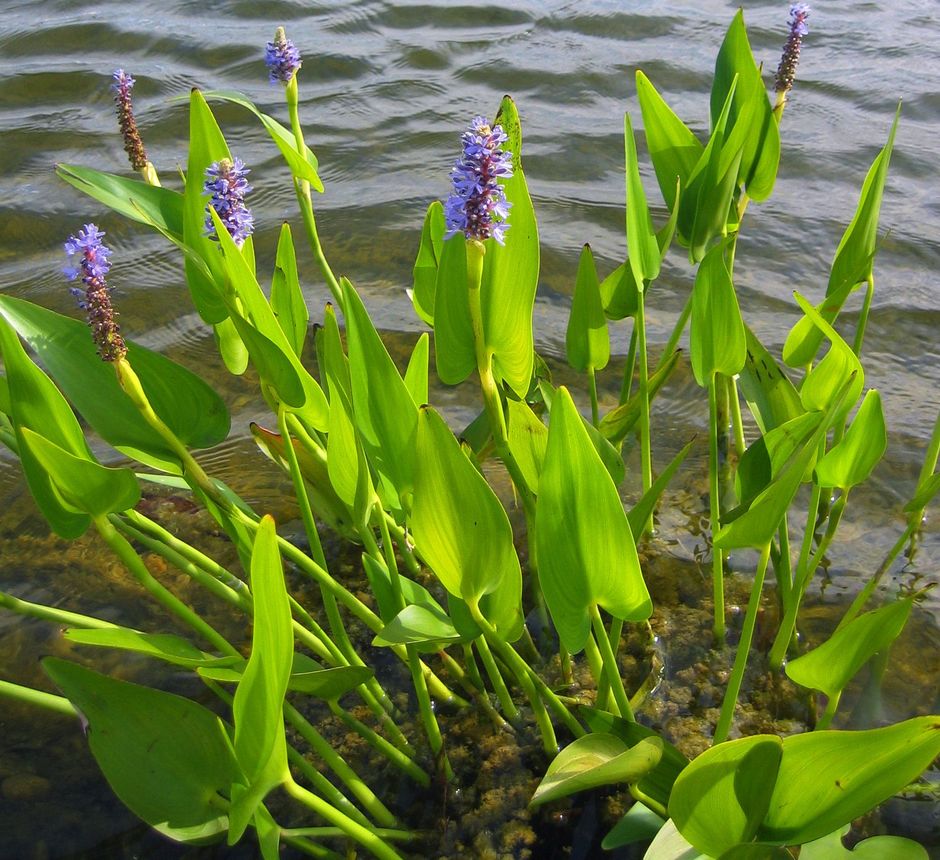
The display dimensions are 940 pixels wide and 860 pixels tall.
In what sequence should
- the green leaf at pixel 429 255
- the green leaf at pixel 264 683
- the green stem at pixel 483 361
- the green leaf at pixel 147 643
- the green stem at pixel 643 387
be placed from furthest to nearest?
the green stem at pixel 643 387 → the green leaf at pixel 429 255 → the green stem at pixel 483 361 → the green leaf at pixel 147 643 → the green leaf at pixel 264 683

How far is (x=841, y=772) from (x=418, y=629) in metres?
0.45

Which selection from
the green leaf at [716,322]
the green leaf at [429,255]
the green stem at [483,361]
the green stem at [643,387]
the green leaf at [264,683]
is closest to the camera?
the green leaf at [264,683]

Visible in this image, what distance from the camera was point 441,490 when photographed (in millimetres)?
1005

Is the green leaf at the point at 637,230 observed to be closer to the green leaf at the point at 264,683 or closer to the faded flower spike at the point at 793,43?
the faded flower spike at the point at 793,43

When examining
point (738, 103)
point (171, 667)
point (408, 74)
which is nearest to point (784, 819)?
point (738, 103)

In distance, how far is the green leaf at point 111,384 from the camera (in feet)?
3.58

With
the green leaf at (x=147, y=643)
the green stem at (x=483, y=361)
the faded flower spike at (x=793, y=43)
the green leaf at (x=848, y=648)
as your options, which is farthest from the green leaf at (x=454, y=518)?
the faded flower spike at (x=793, y=43)

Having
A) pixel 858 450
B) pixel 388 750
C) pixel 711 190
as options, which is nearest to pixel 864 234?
pixel 711 190

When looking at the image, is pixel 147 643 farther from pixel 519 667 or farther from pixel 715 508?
pixel 715 508

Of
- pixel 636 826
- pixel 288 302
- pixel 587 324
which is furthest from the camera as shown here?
pixel 587 324

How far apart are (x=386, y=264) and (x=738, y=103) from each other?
5.38 ft

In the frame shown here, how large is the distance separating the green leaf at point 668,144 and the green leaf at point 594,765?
77 centimetres

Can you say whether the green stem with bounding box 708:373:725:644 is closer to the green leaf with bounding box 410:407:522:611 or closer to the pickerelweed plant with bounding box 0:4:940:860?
the pickerelweed plant with bounding box 0:4:940:860

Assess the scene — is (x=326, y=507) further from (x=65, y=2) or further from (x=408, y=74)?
(x=65, y=2)
